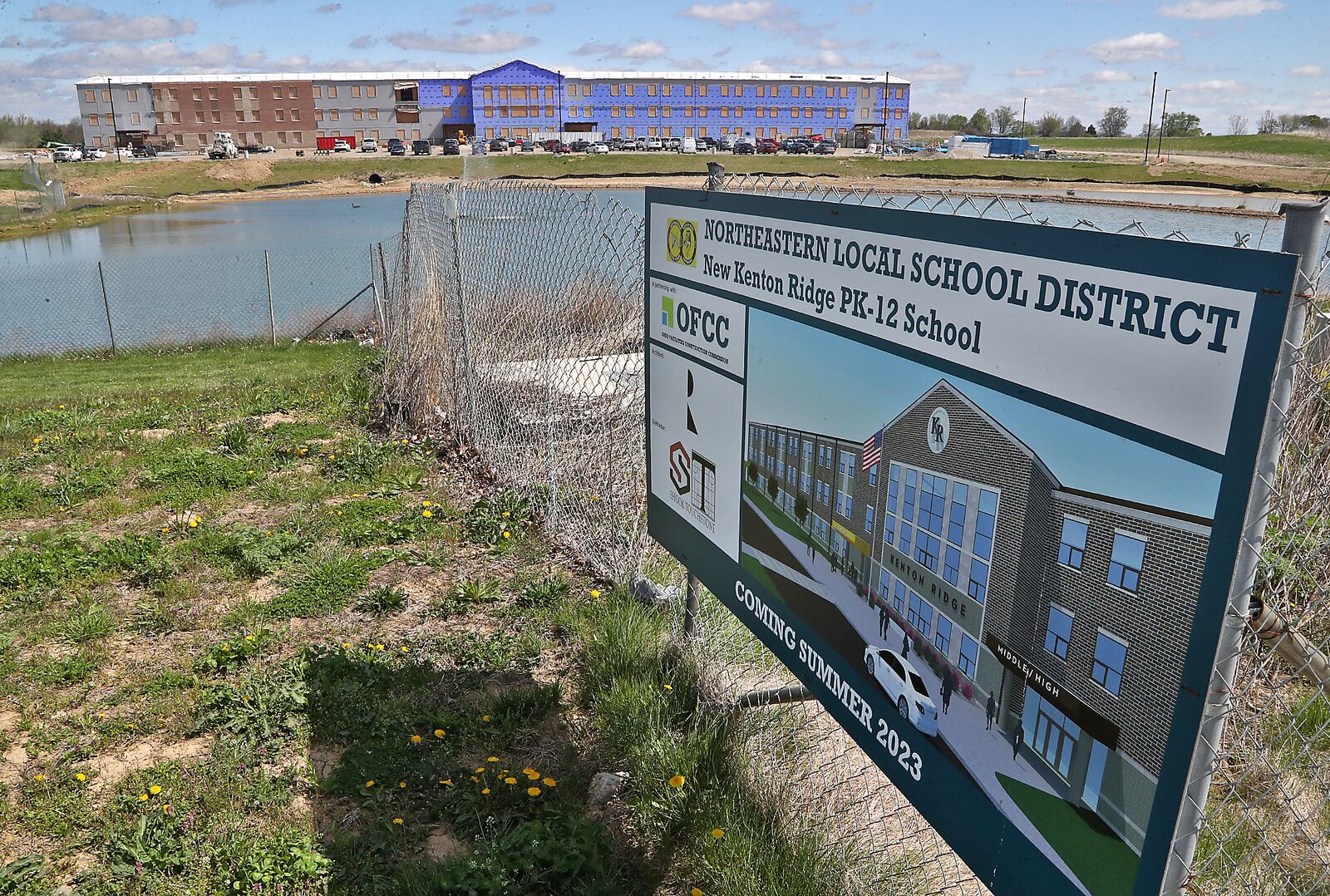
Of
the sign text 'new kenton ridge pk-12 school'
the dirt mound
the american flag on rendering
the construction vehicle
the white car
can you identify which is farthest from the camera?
the construction vehicle

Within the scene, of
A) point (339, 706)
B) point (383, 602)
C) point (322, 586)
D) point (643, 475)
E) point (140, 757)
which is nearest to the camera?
point (140, 757)

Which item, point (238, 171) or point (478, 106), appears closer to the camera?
point (238, 171)

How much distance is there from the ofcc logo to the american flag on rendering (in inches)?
40.0

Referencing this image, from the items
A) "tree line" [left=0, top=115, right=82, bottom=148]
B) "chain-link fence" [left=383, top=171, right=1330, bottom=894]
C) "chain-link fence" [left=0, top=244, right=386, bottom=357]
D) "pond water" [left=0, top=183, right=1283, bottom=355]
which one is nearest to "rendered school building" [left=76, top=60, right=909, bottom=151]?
"tree line" [left=0, top=115, right=82, bottom=148]

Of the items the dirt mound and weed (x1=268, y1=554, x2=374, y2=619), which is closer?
weed (x1=268, y1=554, x2=374, y2=619)

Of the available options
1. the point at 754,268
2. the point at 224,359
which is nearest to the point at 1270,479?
the point at 754,268

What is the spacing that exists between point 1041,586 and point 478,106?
112936 mm

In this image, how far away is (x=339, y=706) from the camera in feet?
14.7

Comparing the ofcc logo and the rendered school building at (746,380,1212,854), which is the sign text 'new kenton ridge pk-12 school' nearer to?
the rendered school building at (746,380,1212,854)

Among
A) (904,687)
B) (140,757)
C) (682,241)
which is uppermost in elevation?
(682,241)

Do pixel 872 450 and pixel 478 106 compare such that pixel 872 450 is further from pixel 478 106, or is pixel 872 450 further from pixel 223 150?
pixel 478 106

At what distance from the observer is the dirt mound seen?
67.8 m

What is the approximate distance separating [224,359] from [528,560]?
1079 cm

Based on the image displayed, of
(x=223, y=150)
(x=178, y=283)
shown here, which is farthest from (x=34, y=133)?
(x=178, y=283)
